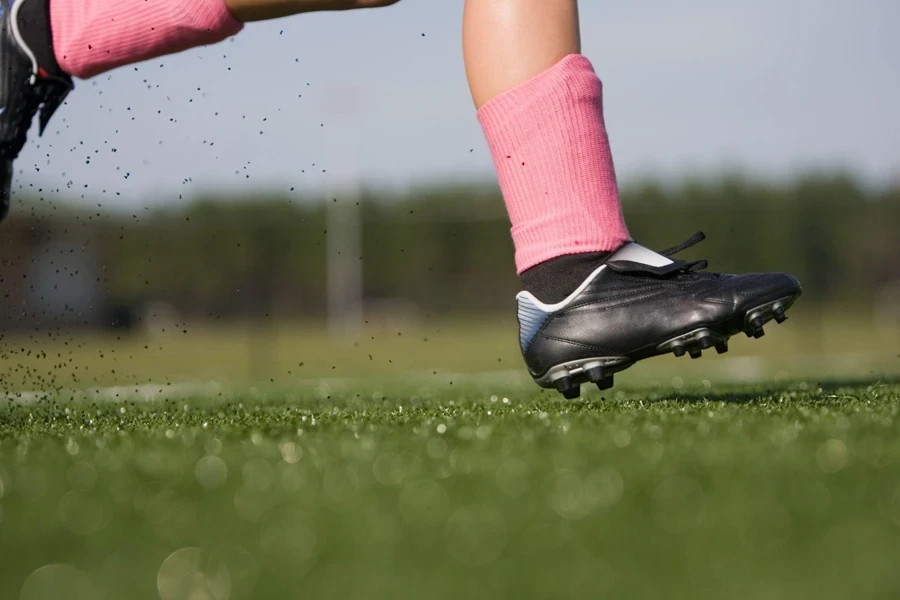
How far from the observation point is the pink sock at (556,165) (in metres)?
1.65

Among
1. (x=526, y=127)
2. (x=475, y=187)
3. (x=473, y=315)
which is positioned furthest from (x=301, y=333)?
(x=526, y=127)

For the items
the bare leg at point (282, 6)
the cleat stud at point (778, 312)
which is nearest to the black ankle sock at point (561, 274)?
the cleat stud at point (778, 312)

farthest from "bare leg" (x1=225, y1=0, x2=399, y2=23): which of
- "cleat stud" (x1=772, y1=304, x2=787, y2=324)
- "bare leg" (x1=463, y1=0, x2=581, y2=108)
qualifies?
"cleat stud" (x1=772, y1=304, x2=787, y2=324)

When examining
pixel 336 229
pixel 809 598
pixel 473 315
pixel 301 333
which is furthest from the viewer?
pixel 336 229

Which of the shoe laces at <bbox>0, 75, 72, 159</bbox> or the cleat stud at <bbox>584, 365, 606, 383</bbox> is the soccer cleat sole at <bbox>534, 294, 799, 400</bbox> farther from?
the shoe laces at <bbox>0, 75, 72, 159</bbox>

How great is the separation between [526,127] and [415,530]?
968 mm

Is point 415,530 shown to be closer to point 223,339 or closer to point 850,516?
point 850,516

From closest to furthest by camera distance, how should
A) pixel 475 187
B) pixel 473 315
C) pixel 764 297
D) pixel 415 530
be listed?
pixel 415 530
pixel 764 297
pixel 473 315
pixel 475 187

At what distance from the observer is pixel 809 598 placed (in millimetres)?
619

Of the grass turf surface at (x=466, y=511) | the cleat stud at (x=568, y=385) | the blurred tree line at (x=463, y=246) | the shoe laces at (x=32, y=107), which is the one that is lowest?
the blurred tree line at (x=463, y=246)

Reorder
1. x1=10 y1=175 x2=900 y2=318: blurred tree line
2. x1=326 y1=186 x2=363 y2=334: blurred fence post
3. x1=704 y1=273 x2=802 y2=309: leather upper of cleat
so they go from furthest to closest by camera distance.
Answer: x1=326 y1=186 x2=363 y2=334: blurred fence post
x1=10 y1=175 x2=900 y2=318: blurred tree line
x1=704 y1=273 x2=802 y2=309: leather upper of cleat

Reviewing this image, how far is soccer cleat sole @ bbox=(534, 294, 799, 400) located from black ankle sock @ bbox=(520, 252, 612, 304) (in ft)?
0.37

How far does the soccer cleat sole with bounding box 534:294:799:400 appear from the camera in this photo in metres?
1.59

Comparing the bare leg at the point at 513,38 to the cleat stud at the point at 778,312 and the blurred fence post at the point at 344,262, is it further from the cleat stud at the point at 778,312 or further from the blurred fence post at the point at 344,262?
the blurred fence post at the point at 344,262
